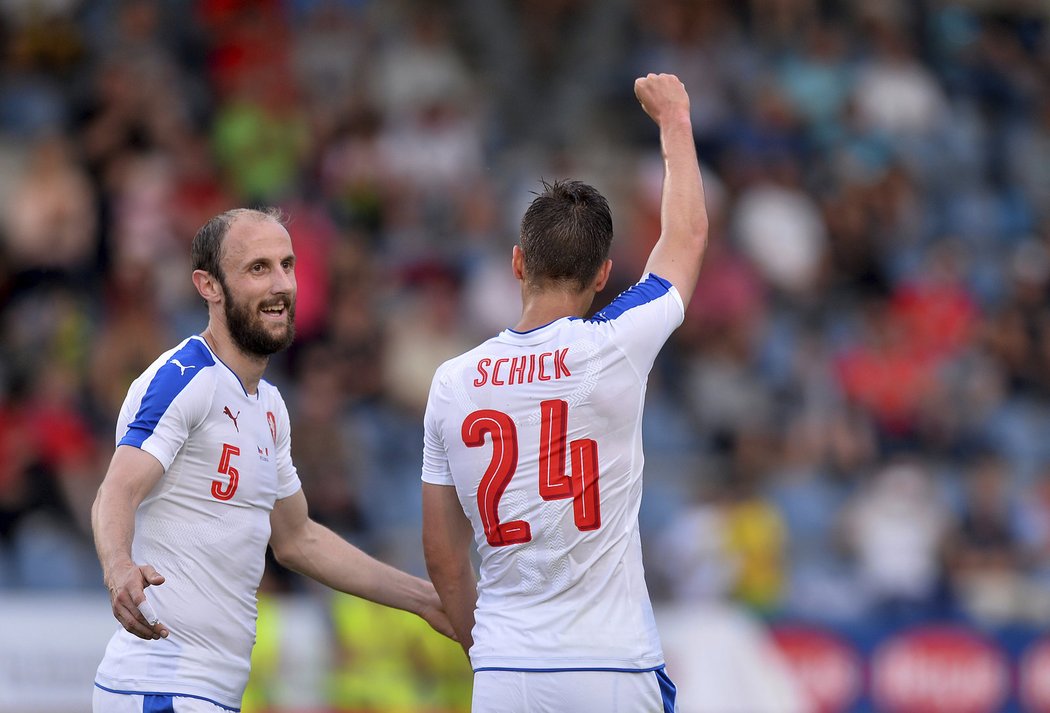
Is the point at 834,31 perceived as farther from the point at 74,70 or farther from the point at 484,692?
the point at 484,692

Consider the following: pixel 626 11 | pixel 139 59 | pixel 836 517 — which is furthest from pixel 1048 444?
pixel 139 59

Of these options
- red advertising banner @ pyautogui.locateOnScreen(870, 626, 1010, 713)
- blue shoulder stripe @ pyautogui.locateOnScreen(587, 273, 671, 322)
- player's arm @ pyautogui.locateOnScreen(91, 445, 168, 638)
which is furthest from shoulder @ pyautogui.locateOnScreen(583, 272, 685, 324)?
red advertising banner @ pyautogui.locateOnScreen(870, 626, 1010, 713)

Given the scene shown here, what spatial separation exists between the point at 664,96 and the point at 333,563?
88.5 inches

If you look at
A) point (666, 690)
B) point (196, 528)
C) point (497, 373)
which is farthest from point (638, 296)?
point (196, 528)

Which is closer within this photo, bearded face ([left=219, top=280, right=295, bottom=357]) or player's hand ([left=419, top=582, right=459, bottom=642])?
bearded face ([left=219, top=280, right=295, bottom=357])

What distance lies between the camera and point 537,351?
5.12 m

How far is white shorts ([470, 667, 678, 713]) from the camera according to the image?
488 cm

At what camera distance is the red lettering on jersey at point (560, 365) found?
5062 millimetres

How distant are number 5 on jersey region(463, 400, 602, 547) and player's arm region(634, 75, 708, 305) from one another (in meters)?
0.64

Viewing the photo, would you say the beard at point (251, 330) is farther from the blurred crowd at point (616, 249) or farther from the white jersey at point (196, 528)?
the blurred crowd at point (616, 249)

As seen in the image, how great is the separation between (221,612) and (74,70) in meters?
10.1

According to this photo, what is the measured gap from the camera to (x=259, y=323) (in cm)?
550

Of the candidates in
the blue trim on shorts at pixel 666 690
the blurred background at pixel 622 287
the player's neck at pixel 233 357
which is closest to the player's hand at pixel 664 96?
the player's neck at pixel 233 357

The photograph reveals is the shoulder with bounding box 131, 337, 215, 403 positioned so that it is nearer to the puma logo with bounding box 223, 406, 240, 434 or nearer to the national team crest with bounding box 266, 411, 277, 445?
the puma logo with bounding box 223, 406, 240, 434
